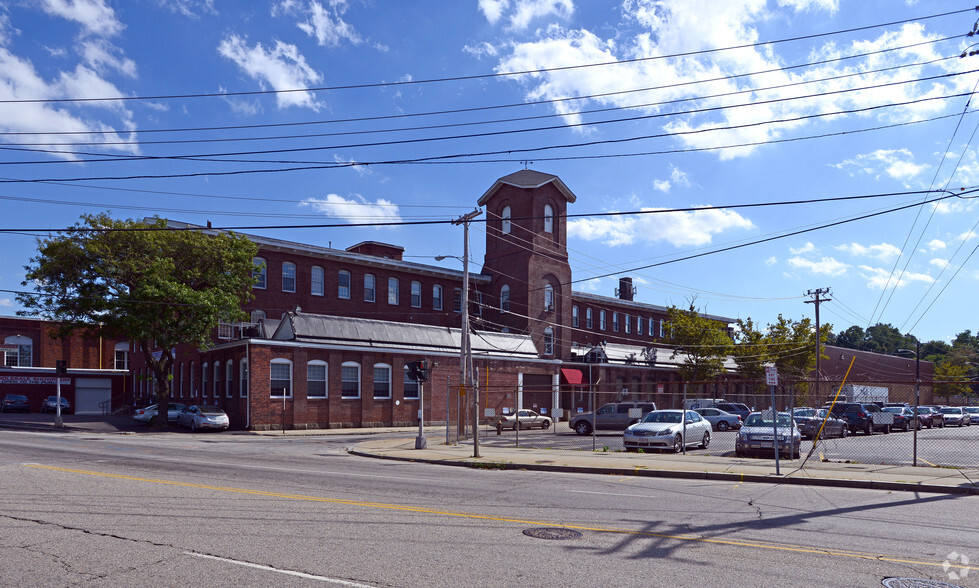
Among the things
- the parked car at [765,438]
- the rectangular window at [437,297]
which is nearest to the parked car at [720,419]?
the parked car at [765,438]

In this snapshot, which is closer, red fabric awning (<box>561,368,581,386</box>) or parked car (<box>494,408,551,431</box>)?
parked car (<box>494,408,551,431</box>)

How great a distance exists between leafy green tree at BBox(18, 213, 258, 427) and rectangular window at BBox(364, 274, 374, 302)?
14933 mm

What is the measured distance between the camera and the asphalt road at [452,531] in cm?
681

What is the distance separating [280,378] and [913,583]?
110 ft

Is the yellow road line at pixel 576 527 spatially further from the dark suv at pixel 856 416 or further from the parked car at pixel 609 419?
the dark suv at pixel 856 416

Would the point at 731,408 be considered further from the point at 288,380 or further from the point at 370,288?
the point at 370,288

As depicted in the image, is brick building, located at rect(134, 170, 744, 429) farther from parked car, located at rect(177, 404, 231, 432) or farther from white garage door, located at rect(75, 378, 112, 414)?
white garage door, located at rect(75, 378, 112, 414)

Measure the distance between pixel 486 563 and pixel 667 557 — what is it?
1.98 meters

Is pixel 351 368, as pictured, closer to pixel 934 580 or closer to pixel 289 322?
pixel 289 322

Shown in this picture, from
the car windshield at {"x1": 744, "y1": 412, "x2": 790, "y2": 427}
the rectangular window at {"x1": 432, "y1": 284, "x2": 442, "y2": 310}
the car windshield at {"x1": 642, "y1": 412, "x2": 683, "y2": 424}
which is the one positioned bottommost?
the car windshield at {"x1": 642, "y1": 412, "x2": 683, "y2": 424}

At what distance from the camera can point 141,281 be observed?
36562 mm

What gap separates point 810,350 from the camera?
60.0m

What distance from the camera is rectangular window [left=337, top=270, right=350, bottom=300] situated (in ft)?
170

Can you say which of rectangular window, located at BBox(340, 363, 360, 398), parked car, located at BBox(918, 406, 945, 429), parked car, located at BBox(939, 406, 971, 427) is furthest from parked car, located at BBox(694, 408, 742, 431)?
parked car, located at BBox(939, 406, 971, 427)
